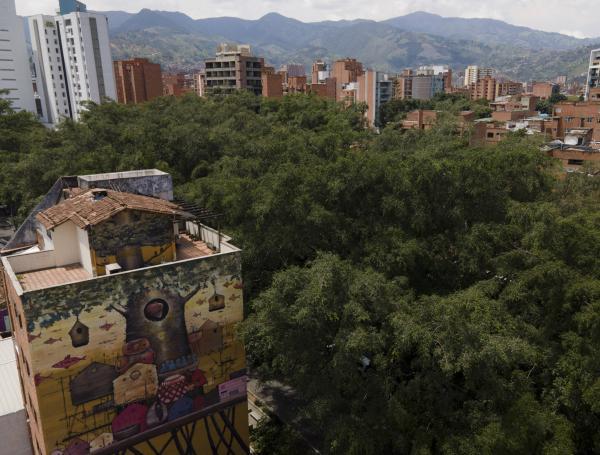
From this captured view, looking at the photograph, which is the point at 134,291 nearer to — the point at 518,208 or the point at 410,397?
the point at 410,397

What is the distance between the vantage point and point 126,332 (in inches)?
512

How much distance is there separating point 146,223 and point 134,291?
203 centimetres

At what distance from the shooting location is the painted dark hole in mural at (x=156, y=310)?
13223 mm

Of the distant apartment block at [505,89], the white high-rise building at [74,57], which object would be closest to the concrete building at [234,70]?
the white high-rise building at [74,57]

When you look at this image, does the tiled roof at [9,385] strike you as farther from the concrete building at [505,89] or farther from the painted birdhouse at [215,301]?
the concrete building at [505,89]

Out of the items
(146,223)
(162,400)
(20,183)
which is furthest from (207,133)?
(162,400)

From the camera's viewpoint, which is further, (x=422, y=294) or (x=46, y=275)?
(x=422, y=294)

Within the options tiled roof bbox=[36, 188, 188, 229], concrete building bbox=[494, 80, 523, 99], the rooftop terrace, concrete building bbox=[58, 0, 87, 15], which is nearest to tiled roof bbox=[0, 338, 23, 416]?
the rooftop terrace

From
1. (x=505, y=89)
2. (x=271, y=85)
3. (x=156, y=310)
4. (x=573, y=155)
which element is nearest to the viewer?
(x=156, y=310)

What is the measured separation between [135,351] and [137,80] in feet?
253

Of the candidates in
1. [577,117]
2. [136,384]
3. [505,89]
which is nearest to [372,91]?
[577,117]

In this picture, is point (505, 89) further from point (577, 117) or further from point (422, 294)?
point (422, 294)

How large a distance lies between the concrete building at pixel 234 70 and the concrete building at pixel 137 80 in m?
9.01

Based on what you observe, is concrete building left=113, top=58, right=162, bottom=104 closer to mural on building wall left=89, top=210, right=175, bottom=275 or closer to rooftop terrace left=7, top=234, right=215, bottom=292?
rooftop terrace left=7, top=234, right=215, bottom=292
